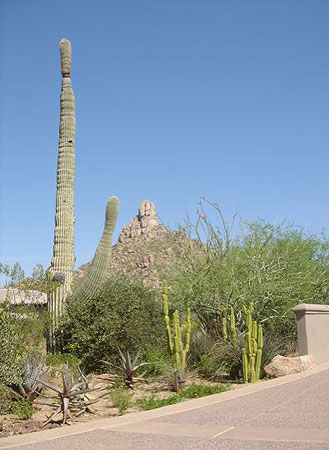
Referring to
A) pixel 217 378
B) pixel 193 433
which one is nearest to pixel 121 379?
pixel 217 378

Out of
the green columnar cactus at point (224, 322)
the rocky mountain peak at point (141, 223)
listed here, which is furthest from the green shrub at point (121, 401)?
the rocky mountain peak at point (141, 223)

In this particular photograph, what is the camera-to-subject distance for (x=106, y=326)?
622 inches

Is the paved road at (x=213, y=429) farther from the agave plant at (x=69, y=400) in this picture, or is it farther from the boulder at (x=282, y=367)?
the boulder at (x=282, y=367)

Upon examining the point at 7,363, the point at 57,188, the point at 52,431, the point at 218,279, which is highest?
the point at 57,188

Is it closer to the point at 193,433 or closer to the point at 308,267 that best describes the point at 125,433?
the point at 193,433

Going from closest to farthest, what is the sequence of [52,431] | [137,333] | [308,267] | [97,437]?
[97,437]
[52,431]
[137,333]
[308,267]

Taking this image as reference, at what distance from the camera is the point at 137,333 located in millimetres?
16281

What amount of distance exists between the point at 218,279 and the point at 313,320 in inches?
114

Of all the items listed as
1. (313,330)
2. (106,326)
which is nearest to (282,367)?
(313,330)

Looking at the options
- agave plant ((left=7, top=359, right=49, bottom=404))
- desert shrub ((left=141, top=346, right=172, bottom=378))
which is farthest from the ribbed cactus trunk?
agave plant ((left=7, top=359, right=49, bottom=404))

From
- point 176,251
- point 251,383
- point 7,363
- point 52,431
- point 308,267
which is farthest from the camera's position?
point 308,267

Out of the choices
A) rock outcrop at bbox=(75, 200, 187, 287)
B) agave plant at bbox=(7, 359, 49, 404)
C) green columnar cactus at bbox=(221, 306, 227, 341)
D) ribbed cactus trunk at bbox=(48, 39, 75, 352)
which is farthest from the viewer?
rock outcrop at bbox=(75, 200, 187, 287)

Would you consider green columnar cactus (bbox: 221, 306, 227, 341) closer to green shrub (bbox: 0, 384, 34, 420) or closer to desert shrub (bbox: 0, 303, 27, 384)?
desert shrub (bbox: 0, 303, 27, 384)

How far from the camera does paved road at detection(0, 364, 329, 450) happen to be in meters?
6.85
